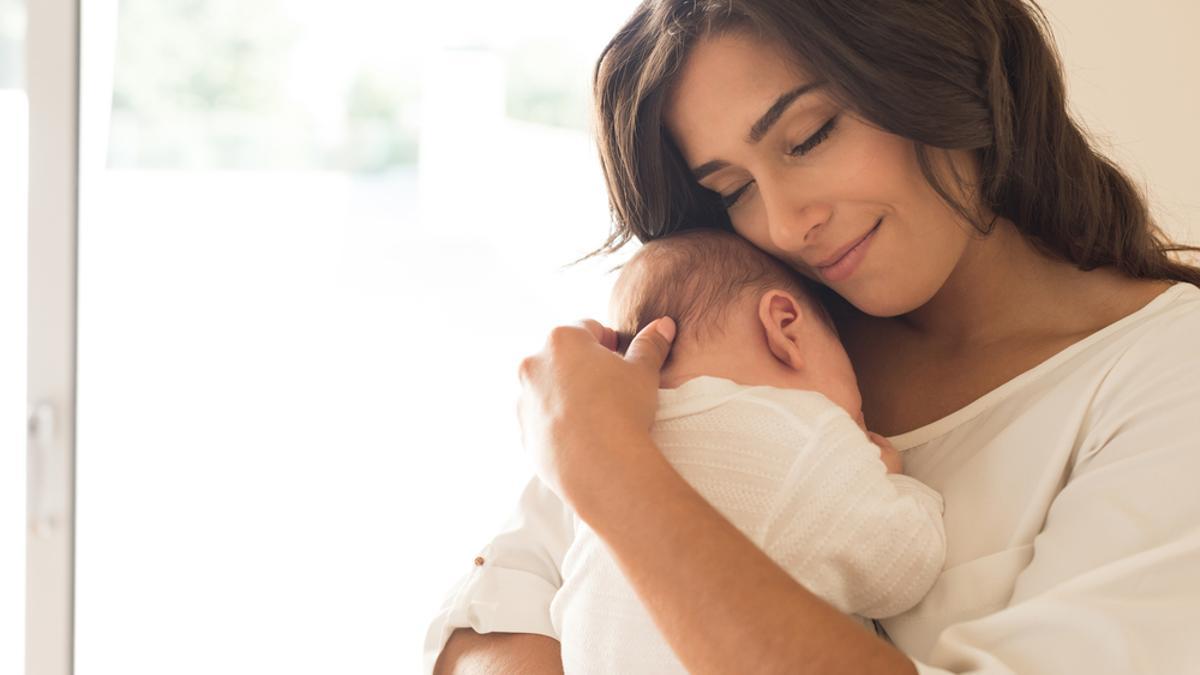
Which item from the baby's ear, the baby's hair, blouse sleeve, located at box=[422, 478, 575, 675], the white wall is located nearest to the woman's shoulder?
the baby's hair

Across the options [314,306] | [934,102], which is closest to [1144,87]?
[934,102]

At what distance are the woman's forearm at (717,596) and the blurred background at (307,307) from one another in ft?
6.78

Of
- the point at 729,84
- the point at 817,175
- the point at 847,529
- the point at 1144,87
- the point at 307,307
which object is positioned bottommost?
the point at 307,307

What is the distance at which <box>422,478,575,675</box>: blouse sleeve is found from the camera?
1351 millimetres

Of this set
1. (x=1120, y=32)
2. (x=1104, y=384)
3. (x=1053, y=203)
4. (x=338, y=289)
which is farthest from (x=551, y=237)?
(x=1104, y=384)

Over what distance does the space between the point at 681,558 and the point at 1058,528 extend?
1.27 ft

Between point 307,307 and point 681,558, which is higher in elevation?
point 681,558

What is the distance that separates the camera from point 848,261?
4.39ft

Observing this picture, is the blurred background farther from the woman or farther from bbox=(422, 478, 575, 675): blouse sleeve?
bbox=(422, 478, 575, 675): blouse sleeve

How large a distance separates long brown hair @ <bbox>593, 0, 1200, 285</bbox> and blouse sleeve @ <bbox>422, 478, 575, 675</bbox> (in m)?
0.46

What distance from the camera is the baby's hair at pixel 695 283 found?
128 cm

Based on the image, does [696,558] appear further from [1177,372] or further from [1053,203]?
[1053,203]

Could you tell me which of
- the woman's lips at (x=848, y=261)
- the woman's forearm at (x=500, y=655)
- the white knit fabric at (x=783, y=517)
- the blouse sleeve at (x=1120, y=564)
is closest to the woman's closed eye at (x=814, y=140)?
the woman's lips at (x=848, y=261)

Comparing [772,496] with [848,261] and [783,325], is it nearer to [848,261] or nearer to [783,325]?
[783,325]
